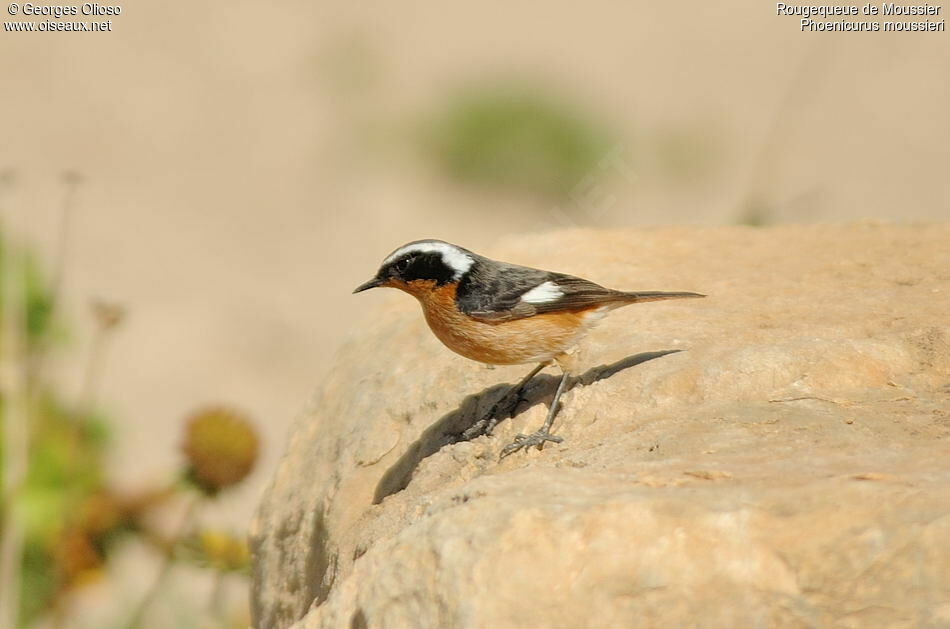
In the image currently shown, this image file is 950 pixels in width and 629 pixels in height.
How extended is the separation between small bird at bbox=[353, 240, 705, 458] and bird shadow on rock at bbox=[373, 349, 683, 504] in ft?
0.22

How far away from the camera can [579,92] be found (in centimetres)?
1655

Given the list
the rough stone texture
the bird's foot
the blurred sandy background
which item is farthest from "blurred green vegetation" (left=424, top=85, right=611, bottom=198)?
the bird's foot

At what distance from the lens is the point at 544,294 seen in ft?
19.7

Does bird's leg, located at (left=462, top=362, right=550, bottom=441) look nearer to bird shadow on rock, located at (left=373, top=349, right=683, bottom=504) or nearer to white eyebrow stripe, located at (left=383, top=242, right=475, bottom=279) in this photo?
bird shadow on rock, located at (left=373, top=349, right=683, bottom=504)

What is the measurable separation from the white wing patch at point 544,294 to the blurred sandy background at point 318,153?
5713 mm

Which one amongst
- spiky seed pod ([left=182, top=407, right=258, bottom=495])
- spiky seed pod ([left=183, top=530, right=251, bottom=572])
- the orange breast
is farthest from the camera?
spiky seed pod ([left=183, top=530, right=251, bottom=572])

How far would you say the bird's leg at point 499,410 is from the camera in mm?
5484

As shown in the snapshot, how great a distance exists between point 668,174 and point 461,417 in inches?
401

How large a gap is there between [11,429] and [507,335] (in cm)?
331

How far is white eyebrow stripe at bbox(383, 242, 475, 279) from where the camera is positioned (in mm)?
6176

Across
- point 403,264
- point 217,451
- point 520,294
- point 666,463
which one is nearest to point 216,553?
point 217,451

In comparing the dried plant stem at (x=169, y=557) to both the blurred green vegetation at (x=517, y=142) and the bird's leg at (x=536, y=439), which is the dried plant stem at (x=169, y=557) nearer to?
the bird's leg at (x=536, y=439)

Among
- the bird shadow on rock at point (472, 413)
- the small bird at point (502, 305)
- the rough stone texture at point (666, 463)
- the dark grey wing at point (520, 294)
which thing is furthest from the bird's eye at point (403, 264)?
the bird shadow on rock at point (472, 413)

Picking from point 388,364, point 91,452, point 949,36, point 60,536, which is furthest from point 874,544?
point 949,36
